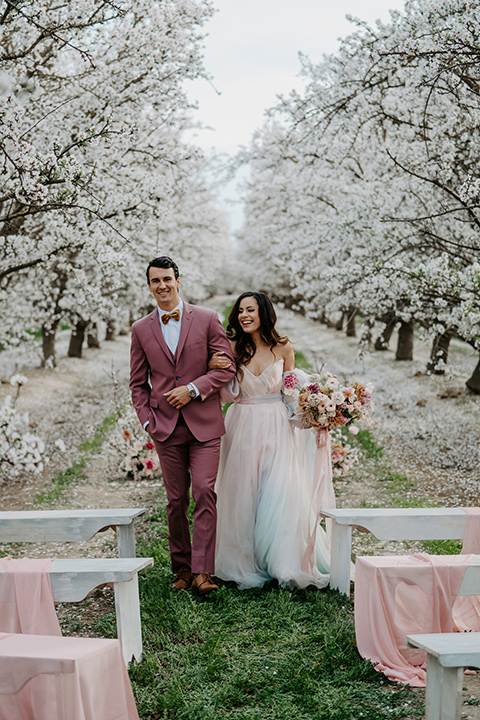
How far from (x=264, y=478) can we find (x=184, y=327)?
143cm

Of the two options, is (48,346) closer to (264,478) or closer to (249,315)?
(249,315)

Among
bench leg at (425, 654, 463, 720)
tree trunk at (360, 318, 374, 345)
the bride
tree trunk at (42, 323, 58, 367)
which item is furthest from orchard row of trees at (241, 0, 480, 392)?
tree trunk at (42, 323, 58, 367)

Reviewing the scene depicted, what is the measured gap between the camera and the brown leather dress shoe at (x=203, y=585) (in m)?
5.12

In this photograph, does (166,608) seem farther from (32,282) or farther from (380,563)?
(32,282)

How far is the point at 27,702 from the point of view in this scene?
3.05m

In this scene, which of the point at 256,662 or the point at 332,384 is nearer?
the point at 256,662

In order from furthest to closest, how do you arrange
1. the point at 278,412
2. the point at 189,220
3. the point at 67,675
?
the point at 189,220, the point at 278,412, the point at 67,675

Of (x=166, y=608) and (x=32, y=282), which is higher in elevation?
(x=32, y=282)

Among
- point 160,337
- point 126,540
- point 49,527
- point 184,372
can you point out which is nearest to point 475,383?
point 184,372

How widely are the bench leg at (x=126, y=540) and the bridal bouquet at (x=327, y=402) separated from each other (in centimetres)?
167

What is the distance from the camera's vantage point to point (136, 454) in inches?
374

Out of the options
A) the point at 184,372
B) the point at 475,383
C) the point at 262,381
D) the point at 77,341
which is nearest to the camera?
the point at 184,372

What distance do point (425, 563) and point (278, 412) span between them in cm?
203

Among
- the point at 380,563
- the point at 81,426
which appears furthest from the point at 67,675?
the point at 81,426
